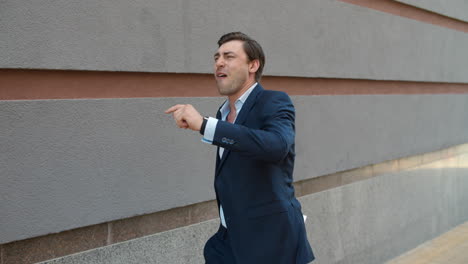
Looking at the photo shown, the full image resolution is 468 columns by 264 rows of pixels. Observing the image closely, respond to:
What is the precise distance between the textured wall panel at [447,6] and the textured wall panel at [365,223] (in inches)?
80.9

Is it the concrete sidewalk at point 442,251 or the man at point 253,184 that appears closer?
the man at point 253,184

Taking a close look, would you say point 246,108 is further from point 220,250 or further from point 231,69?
point 220,250

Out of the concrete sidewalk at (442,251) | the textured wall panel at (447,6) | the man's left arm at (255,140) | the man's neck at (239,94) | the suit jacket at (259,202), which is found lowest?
the concrete sidewalk at (442,251)

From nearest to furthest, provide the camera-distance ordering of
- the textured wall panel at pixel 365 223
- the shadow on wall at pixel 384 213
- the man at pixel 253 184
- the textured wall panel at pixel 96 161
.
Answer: the man at pixel 253 184, the textured wall panel at pixel 96 161, the textured wall panel at pixel 365 223, the shadow on wall at pixel 384 213

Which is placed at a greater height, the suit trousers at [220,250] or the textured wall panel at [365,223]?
the suit trousers at [220,250]

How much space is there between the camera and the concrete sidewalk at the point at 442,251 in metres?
6.23

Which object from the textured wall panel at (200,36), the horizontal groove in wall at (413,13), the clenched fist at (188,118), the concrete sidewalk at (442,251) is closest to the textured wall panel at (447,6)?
the horizontal groove in wall at (413,13)

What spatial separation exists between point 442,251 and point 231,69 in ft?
17.0

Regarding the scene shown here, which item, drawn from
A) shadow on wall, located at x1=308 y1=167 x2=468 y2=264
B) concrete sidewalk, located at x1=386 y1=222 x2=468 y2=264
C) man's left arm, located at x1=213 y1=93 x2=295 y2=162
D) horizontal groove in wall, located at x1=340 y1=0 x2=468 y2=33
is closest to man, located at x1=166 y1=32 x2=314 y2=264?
man's left arm, located at x1=213 y1=93 x2=295 y2=162

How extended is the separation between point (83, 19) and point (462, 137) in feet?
21.9

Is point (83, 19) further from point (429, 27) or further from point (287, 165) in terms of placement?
point (429, 27)

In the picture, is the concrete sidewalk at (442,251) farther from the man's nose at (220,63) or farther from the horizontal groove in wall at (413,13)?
the man's nose at (220,63)

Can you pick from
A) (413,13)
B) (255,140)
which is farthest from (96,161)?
(413,13)

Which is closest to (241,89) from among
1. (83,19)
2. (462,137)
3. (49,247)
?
(83,19)
